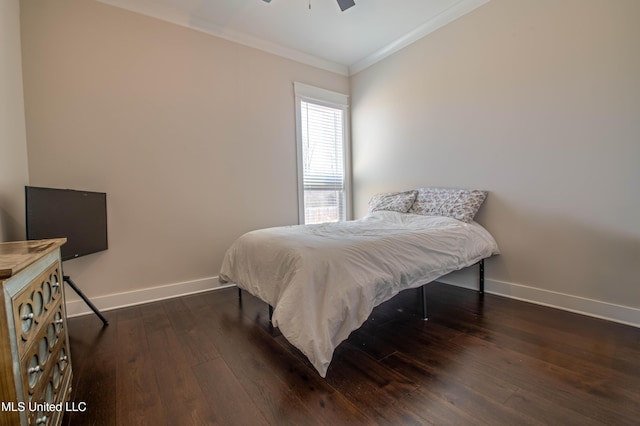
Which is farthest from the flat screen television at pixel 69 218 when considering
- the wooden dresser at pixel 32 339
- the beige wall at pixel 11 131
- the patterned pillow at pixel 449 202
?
the patterned pillow at pixel 449 202

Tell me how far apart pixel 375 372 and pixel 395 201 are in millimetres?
2125

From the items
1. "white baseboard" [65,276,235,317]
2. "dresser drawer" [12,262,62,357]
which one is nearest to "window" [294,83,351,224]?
"white baseboard" [65,276,235,317]

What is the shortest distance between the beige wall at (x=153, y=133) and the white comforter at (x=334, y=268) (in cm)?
82

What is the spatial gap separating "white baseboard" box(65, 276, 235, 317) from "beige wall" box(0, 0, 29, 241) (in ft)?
2.64

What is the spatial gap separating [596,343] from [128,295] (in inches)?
145

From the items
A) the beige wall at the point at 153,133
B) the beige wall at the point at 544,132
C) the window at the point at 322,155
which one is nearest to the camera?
the beige wall at the point at 544,132

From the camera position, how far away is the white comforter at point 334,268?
1.56 m

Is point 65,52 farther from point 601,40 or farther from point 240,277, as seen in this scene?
point 601,40

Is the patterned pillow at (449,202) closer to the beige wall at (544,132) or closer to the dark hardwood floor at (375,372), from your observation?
the beige wall at (544,132)

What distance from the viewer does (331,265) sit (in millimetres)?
1662

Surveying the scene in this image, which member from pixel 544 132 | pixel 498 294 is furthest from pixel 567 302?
pixel 544 132

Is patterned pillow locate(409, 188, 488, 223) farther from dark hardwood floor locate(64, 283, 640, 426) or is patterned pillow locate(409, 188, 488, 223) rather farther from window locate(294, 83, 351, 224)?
window locate(294, 83, 351, 224)

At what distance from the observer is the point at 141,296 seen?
9.05 feet

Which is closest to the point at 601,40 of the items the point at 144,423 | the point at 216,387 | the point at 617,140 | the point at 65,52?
the point at 617,140
